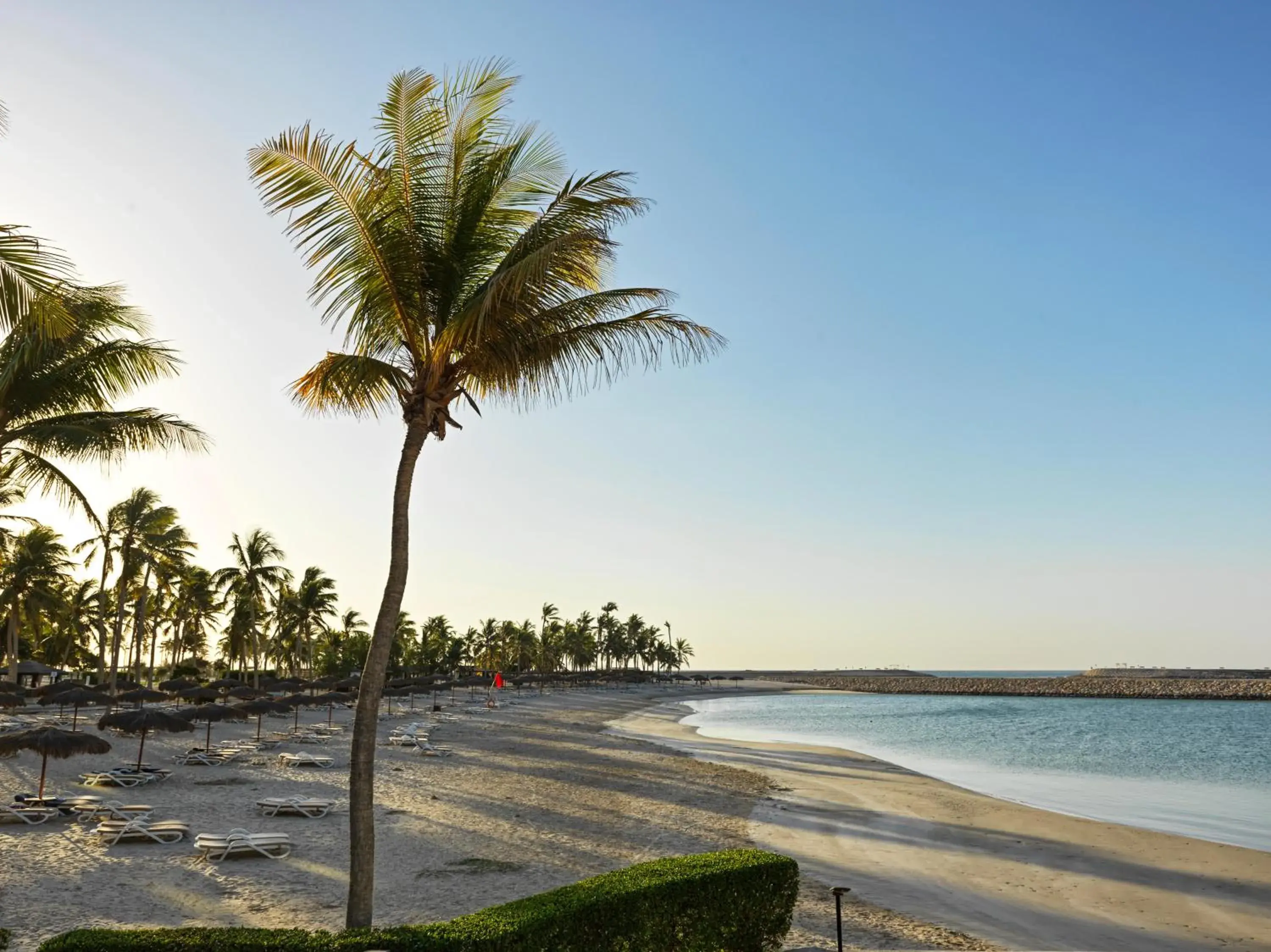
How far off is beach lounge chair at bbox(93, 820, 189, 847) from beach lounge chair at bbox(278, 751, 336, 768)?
9.68 meters

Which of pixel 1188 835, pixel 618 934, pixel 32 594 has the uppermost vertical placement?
pixel 32 594

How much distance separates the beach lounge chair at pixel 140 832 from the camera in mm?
13047

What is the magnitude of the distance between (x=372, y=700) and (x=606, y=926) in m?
2.66

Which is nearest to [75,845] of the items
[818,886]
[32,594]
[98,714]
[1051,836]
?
[818,886]

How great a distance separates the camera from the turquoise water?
23.2 meters

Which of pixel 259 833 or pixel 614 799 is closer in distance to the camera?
pixel 259 833

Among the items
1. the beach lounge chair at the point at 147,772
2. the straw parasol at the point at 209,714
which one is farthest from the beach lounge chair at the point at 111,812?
the straw parasol at the point at 209,714

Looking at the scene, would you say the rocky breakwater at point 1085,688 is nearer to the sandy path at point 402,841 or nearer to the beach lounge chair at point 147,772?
the sandy path at point 402,841

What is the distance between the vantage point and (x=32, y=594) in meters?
43.7

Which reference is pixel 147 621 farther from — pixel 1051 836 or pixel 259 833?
pixel 1051 836

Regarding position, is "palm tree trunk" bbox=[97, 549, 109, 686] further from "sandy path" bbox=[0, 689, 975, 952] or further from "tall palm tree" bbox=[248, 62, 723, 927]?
"tall palm tree" bbox=[248, 62, 723, 927]

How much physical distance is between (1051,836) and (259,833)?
16.1 metres

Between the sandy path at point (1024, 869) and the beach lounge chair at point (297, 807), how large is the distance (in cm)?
859

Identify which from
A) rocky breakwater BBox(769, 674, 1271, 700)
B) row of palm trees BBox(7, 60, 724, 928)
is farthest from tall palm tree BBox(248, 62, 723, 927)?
rocky breakwater BBox(769, 674, 1271, 700)
